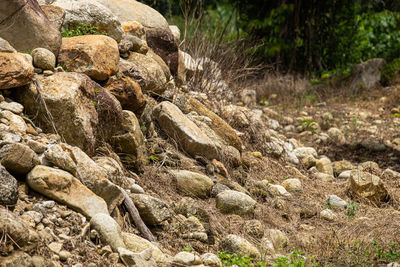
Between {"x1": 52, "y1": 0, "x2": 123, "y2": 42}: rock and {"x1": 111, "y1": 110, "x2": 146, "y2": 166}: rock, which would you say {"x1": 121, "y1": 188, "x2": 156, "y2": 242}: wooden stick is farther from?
{"x1": 52, "y1": 0, "x2": 123, "y2": 42}: rock

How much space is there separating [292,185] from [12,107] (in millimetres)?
2793

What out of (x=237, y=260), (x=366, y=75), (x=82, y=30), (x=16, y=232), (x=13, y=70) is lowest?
(x=366, y=75)

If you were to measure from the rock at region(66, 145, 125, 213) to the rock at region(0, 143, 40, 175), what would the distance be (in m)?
0.32

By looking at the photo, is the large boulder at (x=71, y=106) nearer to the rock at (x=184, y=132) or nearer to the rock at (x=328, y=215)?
the rock at (x=184, y=132)

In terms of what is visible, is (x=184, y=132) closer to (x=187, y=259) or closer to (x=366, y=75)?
(x=187, y=259)

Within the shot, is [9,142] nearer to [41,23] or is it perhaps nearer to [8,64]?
[8,64]

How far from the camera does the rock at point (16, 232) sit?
189 centimetres

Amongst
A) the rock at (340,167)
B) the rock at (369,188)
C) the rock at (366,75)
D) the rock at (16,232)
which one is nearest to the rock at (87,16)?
the rock at (16,232)

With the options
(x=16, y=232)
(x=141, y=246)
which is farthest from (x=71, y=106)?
(x=16, y=232)

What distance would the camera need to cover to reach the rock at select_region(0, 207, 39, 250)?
1891 millimetres

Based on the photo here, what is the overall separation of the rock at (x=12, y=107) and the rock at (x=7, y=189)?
28.9 inches

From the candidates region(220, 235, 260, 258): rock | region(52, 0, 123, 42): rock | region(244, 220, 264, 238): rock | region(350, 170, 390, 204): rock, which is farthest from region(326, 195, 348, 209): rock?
region(52, 0, 123, 42): rock

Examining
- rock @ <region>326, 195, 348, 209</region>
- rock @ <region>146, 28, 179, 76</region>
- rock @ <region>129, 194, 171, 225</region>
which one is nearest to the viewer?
rock @ <region>129, 194, 171, 225</region>

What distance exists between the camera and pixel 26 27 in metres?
3.26
